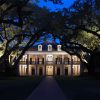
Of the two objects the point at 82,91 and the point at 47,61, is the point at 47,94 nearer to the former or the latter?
the point at 82,91

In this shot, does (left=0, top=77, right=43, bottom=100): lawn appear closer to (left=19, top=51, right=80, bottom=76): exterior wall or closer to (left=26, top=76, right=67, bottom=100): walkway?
(left=26, top=76, right=67, bottom=100): walkway

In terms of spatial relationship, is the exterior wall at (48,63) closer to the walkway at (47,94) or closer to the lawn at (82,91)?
the lawn at (82,91)

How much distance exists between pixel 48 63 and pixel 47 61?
1.41 m

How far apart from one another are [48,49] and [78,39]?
8966 cm

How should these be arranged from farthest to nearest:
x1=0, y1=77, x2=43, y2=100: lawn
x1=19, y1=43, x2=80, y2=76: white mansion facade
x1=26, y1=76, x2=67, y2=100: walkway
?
1. x1=19, y1=43, x2=80, y2=76: white mansion facade
2. x1=0, y1=77, x2=43, y2=100: lawn
3. x1=26, y1=76, x2=67, y2=100: walkway

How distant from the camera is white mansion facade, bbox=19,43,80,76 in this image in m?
146

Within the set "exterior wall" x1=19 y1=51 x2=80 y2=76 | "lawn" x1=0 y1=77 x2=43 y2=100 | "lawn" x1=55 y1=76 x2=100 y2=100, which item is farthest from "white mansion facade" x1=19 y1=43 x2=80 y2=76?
"lawn" x1=55 y1=76 x2=100 y2=100

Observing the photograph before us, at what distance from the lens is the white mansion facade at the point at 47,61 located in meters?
146

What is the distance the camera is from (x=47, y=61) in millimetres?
150375

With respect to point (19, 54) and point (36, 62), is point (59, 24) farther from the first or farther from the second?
point (36, 62)

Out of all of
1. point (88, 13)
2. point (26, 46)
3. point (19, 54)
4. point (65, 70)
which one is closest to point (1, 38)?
point (26, 46)

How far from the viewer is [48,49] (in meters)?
150

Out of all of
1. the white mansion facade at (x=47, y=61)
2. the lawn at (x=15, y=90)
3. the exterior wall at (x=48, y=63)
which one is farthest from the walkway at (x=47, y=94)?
the white mansion facade at (x=47, y=61)

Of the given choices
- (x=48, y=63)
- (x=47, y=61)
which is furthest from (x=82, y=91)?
(x=47, y=61)
